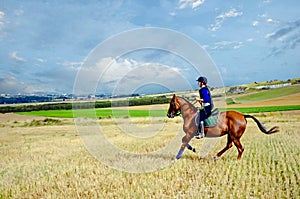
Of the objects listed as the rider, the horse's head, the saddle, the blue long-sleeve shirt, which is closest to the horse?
the horse's head

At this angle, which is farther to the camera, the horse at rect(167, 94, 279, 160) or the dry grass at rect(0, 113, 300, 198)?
the horse at rect(167, 94, 279, 160)

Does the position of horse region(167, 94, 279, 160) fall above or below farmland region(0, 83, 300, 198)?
above

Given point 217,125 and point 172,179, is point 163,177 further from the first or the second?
point 217,125

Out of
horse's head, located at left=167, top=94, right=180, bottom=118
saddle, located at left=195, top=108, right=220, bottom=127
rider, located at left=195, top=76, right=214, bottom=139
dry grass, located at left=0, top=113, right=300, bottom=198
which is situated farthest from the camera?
horse's head, located at left=167, top=94, right=180, bottom=118

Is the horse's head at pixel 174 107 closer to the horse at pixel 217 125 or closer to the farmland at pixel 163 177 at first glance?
the horse at pixel 217 125

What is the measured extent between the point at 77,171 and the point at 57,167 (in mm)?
1359

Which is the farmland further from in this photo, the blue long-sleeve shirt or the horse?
the blue long-sleeve shirt

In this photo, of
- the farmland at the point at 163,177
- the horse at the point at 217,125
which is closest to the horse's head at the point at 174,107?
the horse at the point at 217,125

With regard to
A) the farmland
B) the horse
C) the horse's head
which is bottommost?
the farmland

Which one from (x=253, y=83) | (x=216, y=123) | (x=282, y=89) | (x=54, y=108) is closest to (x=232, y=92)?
(x=282, y=89)

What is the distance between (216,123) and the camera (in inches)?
351

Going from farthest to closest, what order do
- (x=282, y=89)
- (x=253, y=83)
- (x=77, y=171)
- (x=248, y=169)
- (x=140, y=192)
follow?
(x=253, y=83) < (x=282, y=89) < (x=77, y=171) < (x=248, y=169) < (x=140, y=192)

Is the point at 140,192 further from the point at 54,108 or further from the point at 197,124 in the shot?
the point at 54,108

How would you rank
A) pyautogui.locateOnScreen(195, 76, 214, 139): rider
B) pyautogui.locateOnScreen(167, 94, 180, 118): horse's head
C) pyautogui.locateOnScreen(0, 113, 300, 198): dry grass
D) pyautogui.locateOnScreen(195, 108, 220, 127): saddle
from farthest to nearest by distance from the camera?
pyautogui.locateOnScreen(167, 94, 180, 118): horse's head, pyautogui.locateOnScreen(195, 108, 220, 127): saddle, pyautogui.locateOnScreen(195, 76, 214, 139): rider, pyautogui.locateOnScreen(0, 113, 300, 198): dry grass
